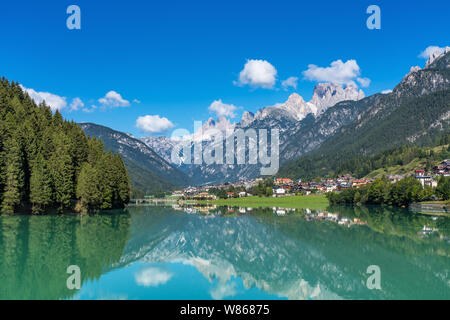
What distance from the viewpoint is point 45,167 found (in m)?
61.8

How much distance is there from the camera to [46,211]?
208ft

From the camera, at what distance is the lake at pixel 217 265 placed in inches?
760

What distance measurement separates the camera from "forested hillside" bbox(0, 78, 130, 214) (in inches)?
2201

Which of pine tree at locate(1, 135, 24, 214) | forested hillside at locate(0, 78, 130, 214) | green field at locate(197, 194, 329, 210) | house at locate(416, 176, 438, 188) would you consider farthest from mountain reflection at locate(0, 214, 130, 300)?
house at locate(416, 176, 438, 188)

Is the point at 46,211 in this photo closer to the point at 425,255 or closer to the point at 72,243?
the point at 72,243

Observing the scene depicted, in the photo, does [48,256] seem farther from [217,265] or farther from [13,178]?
[13,178]

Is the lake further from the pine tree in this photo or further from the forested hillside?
the forested hillside

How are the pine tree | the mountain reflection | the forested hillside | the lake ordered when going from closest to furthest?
the mountain reflection < the lake < the pine tree < the forested hillside

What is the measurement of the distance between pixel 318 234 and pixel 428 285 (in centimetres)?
2722

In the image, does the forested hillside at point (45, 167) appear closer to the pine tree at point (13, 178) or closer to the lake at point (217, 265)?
the pine tree at point (13, 178)

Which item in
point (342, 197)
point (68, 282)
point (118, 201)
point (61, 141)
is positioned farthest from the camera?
point (342, 197)

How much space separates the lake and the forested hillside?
13898 mm
